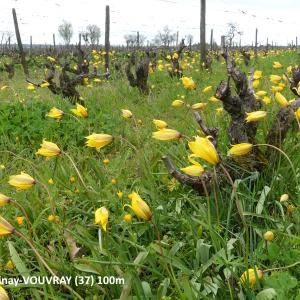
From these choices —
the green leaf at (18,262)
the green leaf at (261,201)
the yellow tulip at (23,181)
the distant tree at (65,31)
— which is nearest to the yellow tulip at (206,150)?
the green leaf at (261,201)

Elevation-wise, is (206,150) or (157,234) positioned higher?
(206,150)


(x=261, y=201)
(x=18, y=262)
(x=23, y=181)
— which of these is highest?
(x=23, y=181)

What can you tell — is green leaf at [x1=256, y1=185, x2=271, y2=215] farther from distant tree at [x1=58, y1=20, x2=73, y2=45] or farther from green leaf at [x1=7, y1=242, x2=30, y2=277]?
distant tree at [x1=58, y1=20, x2=73, y2=45]

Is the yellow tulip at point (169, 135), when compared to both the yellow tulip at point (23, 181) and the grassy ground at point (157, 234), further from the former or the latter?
the yellow tulip at point (23, 181)

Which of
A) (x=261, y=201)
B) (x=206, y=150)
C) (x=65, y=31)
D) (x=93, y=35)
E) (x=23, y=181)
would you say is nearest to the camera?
(x=206, y=150)

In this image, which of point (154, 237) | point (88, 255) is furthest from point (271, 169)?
point (88, 255)

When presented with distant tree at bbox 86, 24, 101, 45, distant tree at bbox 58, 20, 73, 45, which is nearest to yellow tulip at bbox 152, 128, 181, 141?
distant tree at bbox 86, 24, 101, 45

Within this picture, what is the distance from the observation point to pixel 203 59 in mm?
11031

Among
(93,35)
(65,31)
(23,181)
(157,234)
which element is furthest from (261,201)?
(65,31)

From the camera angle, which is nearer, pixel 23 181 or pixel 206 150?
pixel 206 150

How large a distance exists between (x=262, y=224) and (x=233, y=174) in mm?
423

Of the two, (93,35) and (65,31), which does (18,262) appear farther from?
(65,31)

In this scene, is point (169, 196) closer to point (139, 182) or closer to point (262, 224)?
point (139, 182)

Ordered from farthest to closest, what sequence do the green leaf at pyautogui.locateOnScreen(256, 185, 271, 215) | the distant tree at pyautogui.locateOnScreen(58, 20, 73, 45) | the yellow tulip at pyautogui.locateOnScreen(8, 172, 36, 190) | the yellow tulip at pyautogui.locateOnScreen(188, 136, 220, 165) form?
the distant tree at pyautogui.locateOnScreen(58, 20, 73, 45) < the green leaf at pyautogui.locateOnScreen(256, 185, 271, 215) < the yellow tulip at pyautogui.locateOnScreen(8, 172, 36, 190) < the yellow tulip at pyautogui.locateOnScreen(188, 136, 220, 165)
